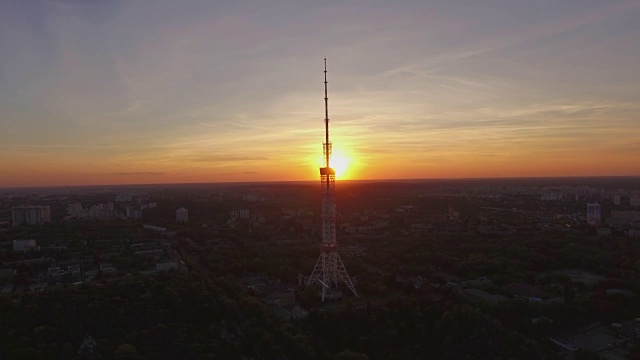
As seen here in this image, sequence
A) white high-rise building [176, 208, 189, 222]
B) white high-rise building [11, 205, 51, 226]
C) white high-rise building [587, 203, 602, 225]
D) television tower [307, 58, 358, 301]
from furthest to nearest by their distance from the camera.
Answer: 1. white high-rise building [176, 208, 189, 222]
2. white high-rise building [11, 205, 51, 226]
3. white high-rise building [587, 203, 602, 225]
4. television tower [307, 58, 358, 301]

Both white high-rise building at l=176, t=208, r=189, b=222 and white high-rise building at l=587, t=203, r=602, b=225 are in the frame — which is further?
white high-rise building at l=176, t=208, r=189, b=222

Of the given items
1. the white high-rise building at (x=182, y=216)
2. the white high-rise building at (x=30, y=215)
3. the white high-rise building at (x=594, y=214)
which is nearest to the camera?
the white high-rise building at (x=594, y=214)

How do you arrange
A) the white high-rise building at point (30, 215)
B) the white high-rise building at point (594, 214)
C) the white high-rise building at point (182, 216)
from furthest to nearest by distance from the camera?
the white high-rise building at point (182, 216)
the white high-rise building at point (30, 215)
the white high-rise building at point (594, 214)

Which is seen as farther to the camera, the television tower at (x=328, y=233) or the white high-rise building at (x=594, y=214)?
the white high-rise building at (x=594, y=214)

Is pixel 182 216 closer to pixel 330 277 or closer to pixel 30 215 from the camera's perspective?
pixel 30 215

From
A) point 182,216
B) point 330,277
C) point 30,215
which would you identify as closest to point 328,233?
point 330,277

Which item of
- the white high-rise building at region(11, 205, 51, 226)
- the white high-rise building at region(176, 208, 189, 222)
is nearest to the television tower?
the white high-rise building at region(176, 208, 189, 222)

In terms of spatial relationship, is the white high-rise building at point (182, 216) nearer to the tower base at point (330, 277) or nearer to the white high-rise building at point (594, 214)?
the tower base at point (330, 277)

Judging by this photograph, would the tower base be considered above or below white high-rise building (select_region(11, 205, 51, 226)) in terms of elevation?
below

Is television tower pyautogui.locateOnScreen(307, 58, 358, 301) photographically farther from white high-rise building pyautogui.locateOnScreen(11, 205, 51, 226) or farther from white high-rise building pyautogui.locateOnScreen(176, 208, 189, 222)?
white high-rise building pyautogui.locateOnScreen(11, 205, 51, 226)

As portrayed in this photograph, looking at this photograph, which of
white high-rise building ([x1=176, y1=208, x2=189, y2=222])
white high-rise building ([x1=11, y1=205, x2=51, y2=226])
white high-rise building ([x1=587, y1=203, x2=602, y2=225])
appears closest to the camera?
white high-rise building ([x1=587, y1=203, x2=602, y2=225])

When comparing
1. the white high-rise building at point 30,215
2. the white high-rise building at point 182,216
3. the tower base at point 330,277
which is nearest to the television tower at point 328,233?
the tower base at point 330,277
